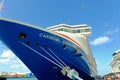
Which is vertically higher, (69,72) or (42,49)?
(42,49)

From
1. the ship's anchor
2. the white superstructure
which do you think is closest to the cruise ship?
the ship's anchor

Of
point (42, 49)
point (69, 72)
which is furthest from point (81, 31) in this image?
point (42, 49)

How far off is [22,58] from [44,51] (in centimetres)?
188

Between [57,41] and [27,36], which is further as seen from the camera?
[57,41]

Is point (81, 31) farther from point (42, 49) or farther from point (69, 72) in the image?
point (42, 49)

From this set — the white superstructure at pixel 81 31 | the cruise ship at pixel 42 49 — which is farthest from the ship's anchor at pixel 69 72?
the white superstructure at pixel 81 31

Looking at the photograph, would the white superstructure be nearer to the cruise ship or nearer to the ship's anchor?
the cruise ship

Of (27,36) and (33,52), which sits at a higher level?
(27,36)

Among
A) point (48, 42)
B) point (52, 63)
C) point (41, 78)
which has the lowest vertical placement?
point (41, 78)

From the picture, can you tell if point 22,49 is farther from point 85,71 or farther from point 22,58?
point 85,71

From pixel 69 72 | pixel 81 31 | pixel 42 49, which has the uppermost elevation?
pixel 81 31

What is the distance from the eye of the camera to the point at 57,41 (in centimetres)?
1719

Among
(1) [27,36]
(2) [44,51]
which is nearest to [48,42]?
(2) [44,51]

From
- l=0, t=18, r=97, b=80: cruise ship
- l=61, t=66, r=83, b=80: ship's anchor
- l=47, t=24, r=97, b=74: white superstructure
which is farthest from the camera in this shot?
l=47, t=24, r=97, b=74: white superstructure
